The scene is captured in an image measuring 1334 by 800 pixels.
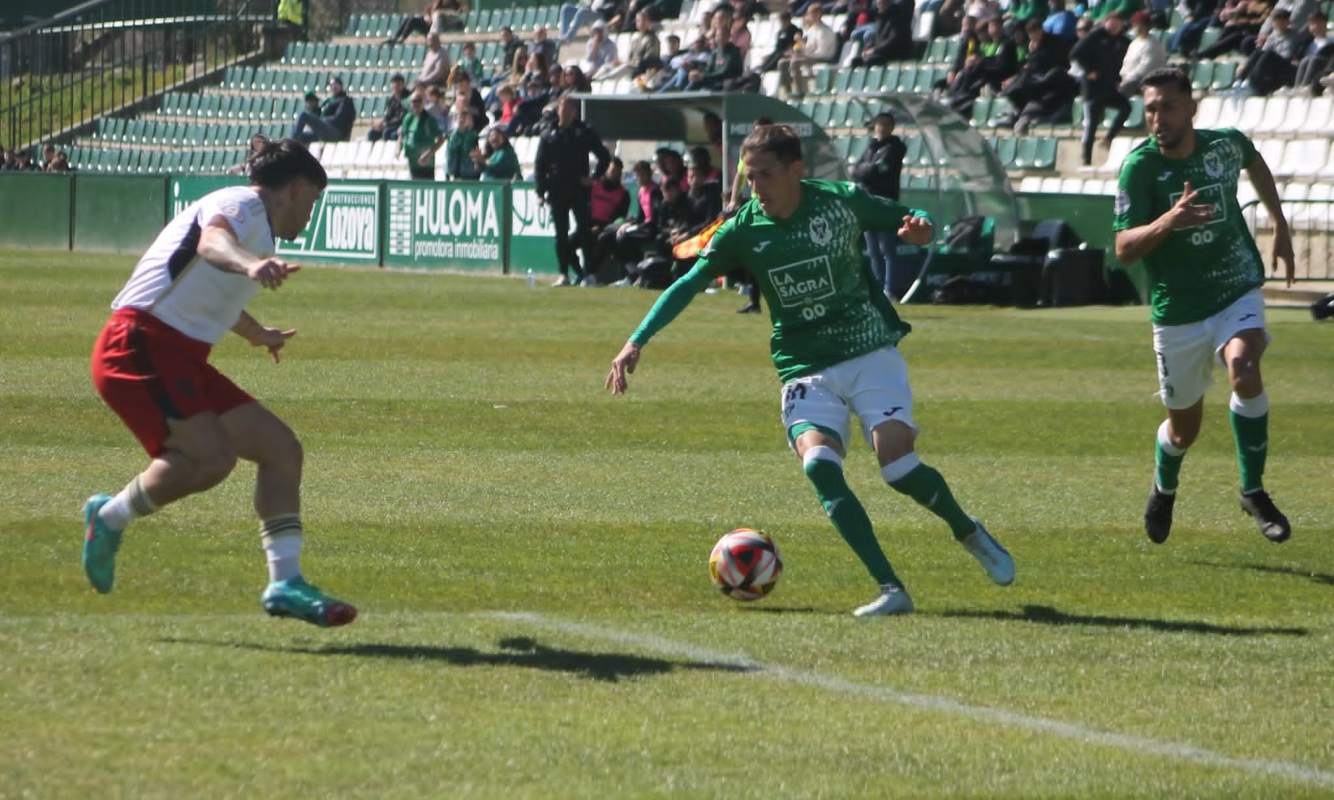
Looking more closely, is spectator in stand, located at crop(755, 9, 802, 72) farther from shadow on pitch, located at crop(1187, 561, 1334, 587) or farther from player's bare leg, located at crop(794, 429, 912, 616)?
player's bare leg, located at crop(794, 429, 912, 616)

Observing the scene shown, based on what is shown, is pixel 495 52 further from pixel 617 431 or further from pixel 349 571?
pixel 349 571

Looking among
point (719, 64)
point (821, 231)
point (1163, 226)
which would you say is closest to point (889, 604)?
point (821, 231)

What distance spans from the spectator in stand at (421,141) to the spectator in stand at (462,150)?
1330 millimetres

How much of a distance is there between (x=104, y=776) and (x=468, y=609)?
8.65 ft

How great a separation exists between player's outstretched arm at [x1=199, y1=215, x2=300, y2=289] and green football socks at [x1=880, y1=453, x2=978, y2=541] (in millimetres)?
2406

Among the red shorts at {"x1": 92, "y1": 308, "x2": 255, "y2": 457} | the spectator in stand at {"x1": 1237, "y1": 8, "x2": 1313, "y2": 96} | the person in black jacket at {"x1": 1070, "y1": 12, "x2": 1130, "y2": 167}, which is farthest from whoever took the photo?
the person in black jacket at {"x1": 1070, "y1": 12, "x2": 1130, "y2": 167}

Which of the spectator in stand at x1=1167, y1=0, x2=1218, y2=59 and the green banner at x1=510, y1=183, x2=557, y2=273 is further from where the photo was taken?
the green banner at x1=510, y1=183, x2=557, y2=273

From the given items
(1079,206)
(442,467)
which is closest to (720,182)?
(1079,206)

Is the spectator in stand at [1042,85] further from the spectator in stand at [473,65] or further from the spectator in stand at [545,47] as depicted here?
the spectator in stand at [473,65]

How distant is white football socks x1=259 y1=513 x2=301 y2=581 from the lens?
7277mm

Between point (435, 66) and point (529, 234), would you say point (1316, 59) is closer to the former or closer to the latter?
point (529, 234)

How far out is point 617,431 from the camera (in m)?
13.9

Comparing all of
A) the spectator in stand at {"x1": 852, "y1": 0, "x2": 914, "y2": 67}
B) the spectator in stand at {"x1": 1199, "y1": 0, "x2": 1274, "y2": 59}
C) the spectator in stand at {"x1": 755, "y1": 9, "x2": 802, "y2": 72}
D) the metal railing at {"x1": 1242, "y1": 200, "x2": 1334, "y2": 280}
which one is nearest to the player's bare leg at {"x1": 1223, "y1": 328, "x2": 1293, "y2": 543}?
the metal railing at {"x1": 1242, "y1": 200, "x2": 1334, "y2": 280}

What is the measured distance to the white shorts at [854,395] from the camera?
27.0ft
